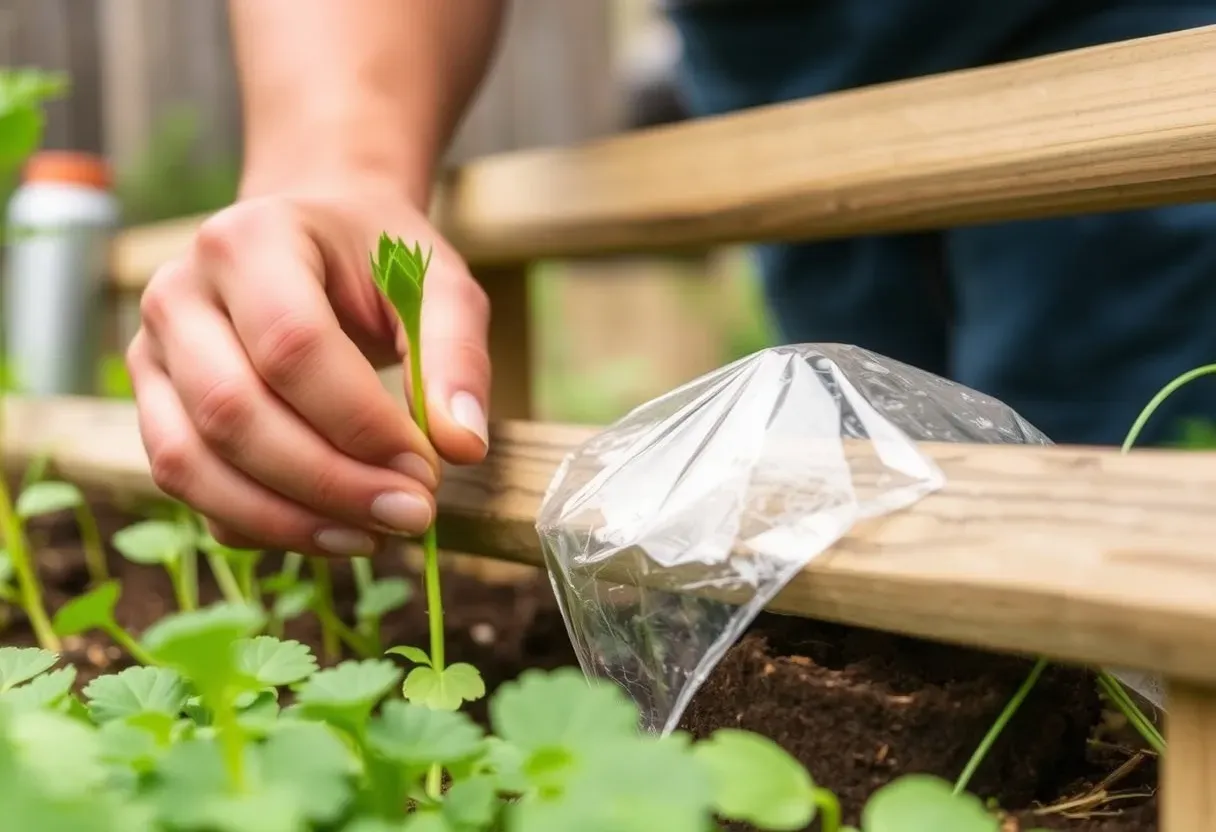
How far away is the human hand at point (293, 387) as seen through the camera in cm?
66

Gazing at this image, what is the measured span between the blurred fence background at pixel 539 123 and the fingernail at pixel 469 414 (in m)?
1.65

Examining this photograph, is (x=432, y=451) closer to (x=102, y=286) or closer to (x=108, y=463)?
(x=108, y=463)

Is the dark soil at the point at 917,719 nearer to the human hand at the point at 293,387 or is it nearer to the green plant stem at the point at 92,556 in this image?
the human hand at the point at 293,387

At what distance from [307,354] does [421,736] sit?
1.00ft

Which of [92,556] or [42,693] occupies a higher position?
[42,693]

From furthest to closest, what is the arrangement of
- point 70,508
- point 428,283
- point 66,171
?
point 66,171
point 70,508
point 428,283

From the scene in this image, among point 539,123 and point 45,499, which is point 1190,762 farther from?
point 539,123

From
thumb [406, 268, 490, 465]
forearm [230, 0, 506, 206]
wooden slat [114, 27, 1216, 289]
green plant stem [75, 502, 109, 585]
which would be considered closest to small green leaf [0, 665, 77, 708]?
thumb [406, 268, 490, 465]

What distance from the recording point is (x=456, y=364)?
0.73 m

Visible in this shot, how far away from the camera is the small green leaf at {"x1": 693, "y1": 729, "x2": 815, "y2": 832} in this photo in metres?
0.38

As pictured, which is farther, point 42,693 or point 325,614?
point 325,614

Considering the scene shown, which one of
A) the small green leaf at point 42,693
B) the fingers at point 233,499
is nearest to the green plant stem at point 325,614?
the fingers at point 233,499

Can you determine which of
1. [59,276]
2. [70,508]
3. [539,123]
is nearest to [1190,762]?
[70,508]

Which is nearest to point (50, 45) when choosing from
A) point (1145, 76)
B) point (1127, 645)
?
point (1145, 76)
